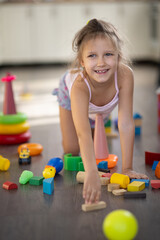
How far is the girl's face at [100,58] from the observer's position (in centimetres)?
138

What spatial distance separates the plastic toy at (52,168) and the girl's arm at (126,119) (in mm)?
257

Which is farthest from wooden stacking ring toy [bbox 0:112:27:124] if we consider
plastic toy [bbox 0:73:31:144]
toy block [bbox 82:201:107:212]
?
toy block [bbox 82:201:107:212]

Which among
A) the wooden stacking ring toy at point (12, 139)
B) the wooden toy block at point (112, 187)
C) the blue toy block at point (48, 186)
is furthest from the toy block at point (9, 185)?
the wooden stacking ring toy at point (12, 139)

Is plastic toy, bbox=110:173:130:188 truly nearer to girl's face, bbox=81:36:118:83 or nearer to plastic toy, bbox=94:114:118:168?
plastic toy, bbox=94:114:118:168

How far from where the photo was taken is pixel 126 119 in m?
1.52

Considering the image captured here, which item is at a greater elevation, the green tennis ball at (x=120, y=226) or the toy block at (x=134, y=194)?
the green tennis ball at (x=120, y=226)

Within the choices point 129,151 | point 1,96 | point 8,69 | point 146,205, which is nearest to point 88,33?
point 129,151

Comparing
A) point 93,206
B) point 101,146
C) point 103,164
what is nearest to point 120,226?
point 93,206

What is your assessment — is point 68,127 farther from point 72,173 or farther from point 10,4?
point 10,4

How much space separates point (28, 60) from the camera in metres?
5.53

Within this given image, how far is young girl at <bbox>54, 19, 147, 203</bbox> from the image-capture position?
4.46 ft

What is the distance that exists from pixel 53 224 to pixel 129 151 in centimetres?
51

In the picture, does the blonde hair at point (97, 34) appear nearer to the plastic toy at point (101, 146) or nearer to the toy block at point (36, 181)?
the plastic toy at point (101, 146)

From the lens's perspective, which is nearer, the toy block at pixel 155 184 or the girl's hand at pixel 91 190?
the girl's hand at pixel 91 190
